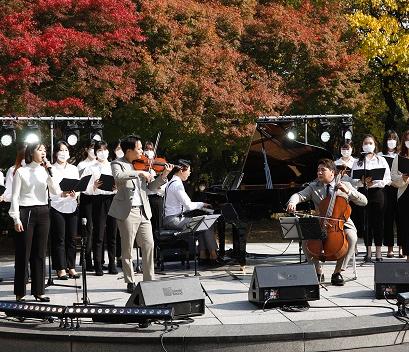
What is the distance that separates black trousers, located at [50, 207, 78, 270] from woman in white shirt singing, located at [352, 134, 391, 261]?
4.34m

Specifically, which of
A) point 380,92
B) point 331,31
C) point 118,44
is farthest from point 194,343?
point 380,92

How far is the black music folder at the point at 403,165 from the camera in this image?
11101mm

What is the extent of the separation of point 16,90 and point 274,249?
5.90 metres

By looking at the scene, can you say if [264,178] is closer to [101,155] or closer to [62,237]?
[101,155]

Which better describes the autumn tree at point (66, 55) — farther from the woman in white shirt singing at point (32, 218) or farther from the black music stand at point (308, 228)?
the black music stand at point (308, 228)

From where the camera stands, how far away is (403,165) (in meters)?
11.1

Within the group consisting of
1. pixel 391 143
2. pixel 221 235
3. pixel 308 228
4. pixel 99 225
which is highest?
pixel 391 143

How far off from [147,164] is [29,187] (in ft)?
4.94

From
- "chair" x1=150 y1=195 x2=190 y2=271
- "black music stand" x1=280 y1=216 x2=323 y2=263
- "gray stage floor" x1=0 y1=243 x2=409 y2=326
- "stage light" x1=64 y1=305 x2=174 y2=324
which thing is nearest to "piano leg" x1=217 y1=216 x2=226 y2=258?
"gray stage floor" x1=0 y1=243 x2=409 y2=326

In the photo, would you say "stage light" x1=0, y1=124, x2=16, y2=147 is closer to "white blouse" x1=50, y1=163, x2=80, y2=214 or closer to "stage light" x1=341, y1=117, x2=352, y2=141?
"white blouse" x1=50, y1=163, x2=80, y2=214

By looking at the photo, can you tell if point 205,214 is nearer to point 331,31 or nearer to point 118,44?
point 118,44

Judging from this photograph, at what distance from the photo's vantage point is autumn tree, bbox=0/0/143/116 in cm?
1505

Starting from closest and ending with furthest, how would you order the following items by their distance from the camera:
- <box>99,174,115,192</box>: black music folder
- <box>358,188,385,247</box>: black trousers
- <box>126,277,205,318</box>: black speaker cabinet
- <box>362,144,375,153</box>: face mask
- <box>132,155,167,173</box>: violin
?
<box>126,277,205,318</box>: black speaker cabinet
<box>132,155,167,173</box>: violin
<box>99,174,115,192</box>: black music folder
<box>362,144,375,153</box>: face mask
<box>358,188,385,247</box>: black trousers

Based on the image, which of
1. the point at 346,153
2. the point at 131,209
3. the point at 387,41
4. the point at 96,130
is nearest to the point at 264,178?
the point at 346,153
